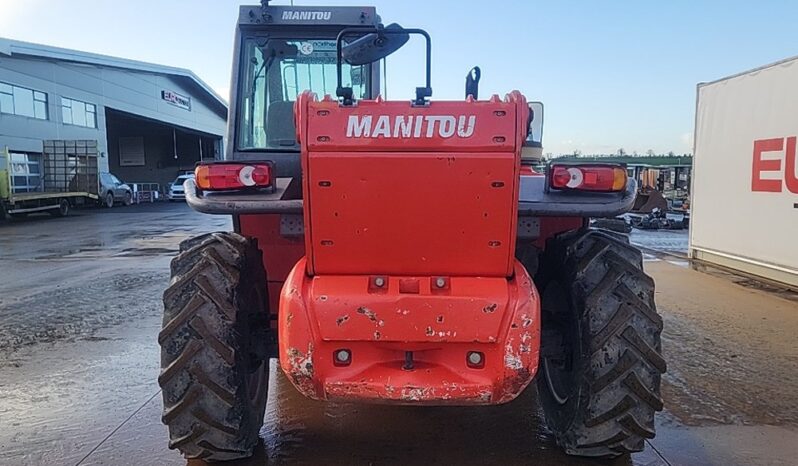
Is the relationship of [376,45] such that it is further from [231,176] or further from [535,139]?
[535,139]

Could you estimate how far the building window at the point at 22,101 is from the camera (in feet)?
83.1

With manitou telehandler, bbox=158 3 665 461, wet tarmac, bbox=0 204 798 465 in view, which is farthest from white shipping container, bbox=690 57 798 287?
manitou telehandler, bbox=158 3 665 461

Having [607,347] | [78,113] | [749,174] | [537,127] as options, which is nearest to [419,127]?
[607,347]

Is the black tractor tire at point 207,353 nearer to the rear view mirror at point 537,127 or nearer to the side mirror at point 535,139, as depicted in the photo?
the side mirror at point 535,139

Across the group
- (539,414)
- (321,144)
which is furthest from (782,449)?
(321,144)

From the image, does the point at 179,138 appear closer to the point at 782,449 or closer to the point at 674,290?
the point at 674,290

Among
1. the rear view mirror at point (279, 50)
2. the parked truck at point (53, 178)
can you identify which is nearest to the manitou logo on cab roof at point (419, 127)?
the rear view mirror at point (279, 50)

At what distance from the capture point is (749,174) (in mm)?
8602

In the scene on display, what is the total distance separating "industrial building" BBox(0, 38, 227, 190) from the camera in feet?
86.4

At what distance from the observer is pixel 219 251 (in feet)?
9.66

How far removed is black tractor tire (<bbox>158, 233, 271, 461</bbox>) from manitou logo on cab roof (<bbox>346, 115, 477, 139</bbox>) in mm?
987

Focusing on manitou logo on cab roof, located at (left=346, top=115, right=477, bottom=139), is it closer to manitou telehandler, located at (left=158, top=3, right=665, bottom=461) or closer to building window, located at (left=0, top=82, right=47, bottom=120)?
manitou telehandler, located at (left=158, top=3, right=665, bottom=461)

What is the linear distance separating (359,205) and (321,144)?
0.30 metres

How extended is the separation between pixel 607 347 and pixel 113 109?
36.3 m
